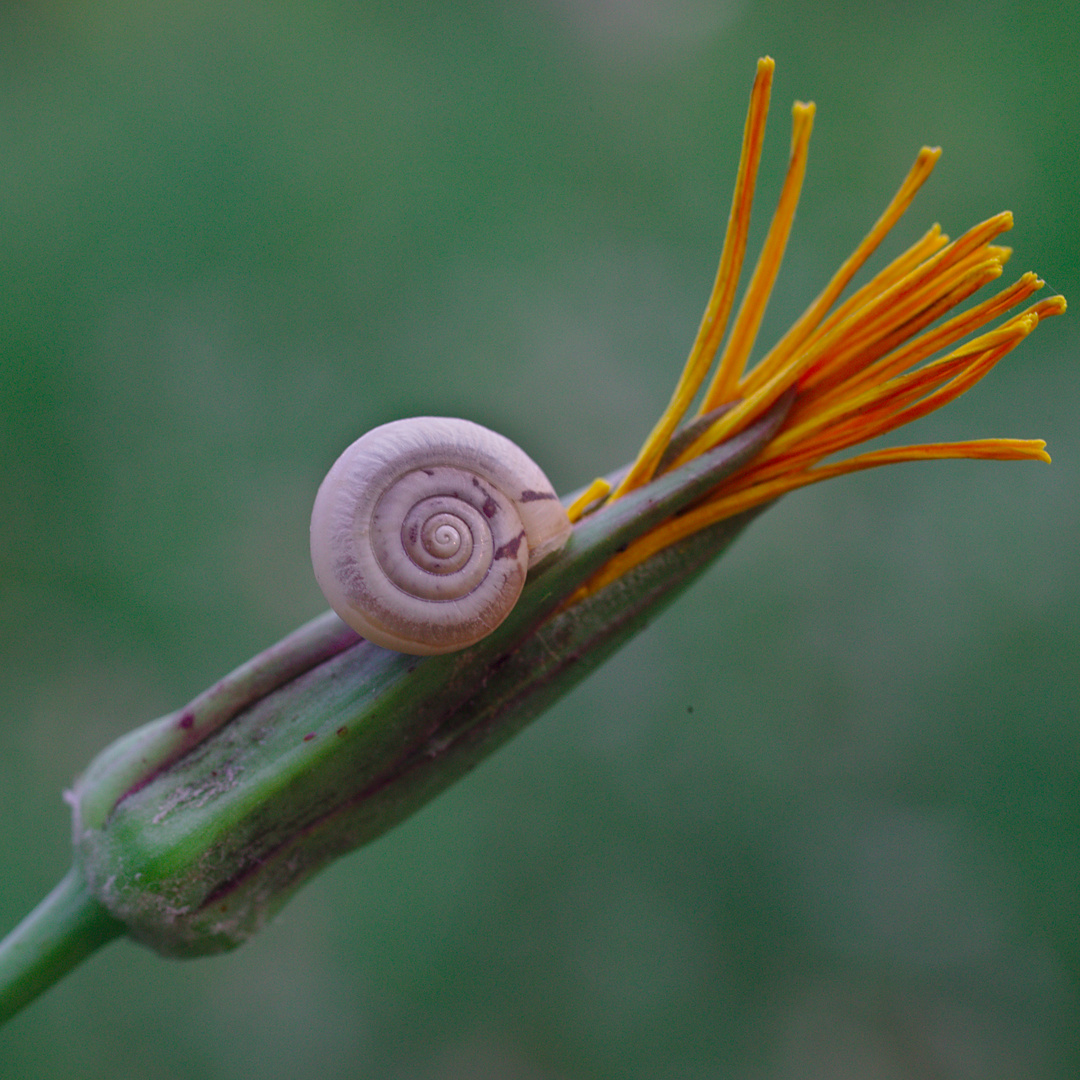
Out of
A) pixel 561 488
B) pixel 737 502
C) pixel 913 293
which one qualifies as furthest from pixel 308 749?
pixel 561 488

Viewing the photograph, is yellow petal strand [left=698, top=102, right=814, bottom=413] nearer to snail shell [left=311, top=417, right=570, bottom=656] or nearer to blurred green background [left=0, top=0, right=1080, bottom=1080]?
snail shell [left=311, top=417, right=570, bottom=656]

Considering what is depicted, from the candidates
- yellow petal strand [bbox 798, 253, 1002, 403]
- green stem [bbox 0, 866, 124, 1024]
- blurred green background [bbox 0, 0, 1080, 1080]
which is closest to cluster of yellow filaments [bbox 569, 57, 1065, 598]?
yellow petal strand [bbox 798, 253, 1002, 403]

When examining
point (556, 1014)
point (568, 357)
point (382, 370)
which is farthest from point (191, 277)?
point (556, 1014)

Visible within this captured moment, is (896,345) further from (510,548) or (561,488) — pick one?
(561,488)

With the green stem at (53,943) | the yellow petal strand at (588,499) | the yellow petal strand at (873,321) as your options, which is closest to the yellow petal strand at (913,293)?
the yellow petal strand at (873,321)

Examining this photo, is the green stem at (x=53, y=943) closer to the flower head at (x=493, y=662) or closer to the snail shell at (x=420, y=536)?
the flower head at (x=493, y=662)

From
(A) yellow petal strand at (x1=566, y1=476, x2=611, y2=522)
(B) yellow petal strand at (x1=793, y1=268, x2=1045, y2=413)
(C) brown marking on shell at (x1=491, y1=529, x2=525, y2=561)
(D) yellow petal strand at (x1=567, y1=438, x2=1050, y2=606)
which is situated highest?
(C) brown marking on shell at (x1=491, y1=529, x2=525, y2=561)
